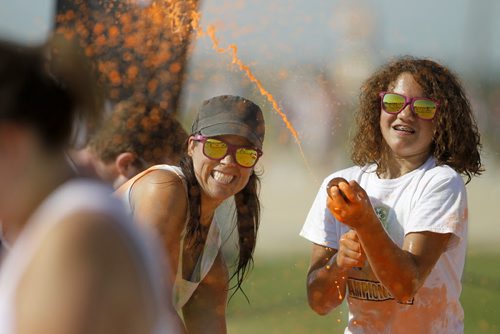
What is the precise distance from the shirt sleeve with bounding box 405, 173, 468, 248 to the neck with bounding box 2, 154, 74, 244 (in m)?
1.17

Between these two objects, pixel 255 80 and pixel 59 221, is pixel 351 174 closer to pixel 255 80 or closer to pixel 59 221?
pixel 255 80

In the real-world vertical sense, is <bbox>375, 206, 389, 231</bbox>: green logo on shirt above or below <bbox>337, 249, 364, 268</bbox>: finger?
above

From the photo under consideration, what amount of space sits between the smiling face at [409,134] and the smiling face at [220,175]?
362 millimetres

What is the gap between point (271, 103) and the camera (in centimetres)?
269

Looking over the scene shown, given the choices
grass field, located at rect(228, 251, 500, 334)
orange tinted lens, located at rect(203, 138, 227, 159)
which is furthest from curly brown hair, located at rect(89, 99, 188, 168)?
orange tinted lens, located at rect(203, 138, 227, 159)

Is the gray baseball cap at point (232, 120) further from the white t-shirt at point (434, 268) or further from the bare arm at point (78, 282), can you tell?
the bare arm at point (78, 282)

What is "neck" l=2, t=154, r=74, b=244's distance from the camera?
3.32 ft

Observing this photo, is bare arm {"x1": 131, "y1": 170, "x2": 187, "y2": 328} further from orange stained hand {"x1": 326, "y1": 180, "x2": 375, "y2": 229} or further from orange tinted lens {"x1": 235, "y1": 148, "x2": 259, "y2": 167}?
orange stained hand {"x1": 326, "y1": 180, "x2": 375, "y2": 229}

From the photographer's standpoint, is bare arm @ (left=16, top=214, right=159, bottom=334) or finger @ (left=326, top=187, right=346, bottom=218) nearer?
bare arm @ (left=16, top=214, right=159, bottom=334)

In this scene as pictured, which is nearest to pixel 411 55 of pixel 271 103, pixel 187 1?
pixel 271 103

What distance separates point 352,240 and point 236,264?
501 millimetres

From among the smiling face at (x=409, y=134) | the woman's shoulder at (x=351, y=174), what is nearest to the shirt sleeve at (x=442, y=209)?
the smiling face at (x=409, y=134)

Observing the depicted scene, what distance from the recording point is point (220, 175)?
2.22m

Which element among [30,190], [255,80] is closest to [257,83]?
[255,80]
